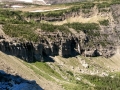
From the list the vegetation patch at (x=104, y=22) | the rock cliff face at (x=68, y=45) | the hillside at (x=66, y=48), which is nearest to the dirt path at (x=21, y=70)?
the hillside at (x=66, y=48)

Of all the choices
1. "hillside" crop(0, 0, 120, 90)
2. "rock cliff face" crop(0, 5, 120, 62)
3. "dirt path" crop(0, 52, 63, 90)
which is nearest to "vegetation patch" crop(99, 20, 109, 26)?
"hillside" crop(0, 0, 120, 90)

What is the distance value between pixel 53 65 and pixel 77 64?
10699 mm

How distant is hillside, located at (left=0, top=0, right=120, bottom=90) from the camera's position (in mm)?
82350

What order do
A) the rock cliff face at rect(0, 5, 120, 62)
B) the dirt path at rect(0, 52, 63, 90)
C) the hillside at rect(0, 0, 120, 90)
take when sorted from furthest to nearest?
the rock cliff face at rect(0, 5, 120, 62), the hillside at rect(0, 0, 120, 90), the dirt path at rect(0, 52, 63, 90)

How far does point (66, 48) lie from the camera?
109250 mm

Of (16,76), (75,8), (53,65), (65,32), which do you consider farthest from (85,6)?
(16,76)

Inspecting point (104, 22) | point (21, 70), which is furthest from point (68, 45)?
point (21, 70)

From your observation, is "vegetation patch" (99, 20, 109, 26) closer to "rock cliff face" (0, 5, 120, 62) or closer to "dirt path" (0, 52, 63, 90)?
"rock cliff face" (0, 5, 120, 62)

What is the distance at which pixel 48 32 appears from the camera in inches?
4144

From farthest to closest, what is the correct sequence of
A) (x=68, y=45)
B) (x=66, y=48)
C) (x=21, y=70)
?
1. (x=68, y=45)
2. (x=66, y=48)
3. (x=21, y=70)

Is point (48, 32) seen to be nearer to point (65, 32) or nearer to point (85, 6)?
point (65, 32)

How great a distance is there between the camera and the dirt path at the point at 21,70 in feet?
235

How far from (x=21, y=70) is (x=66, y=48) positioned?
3586cm

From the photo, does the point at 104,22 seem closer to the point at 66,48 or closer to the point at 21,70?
the point at 66,48
